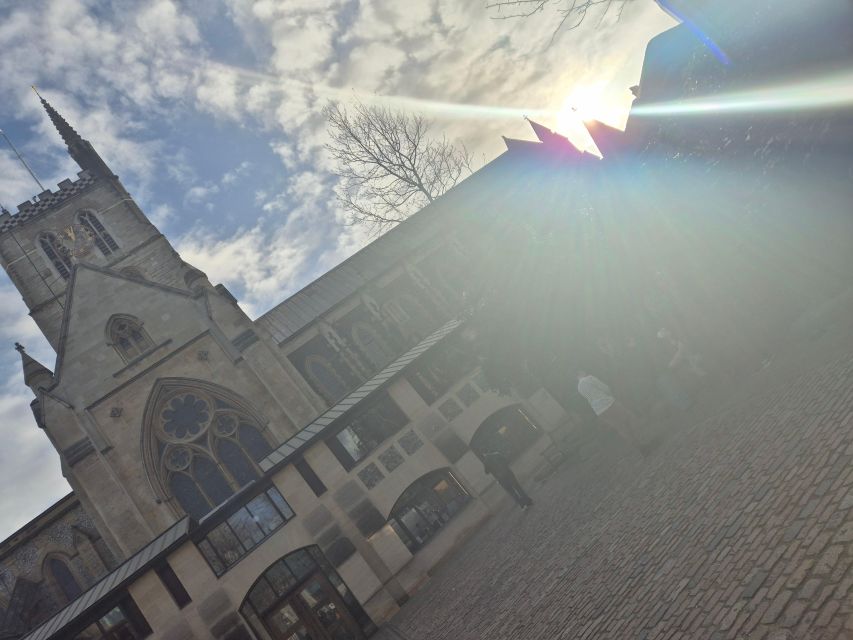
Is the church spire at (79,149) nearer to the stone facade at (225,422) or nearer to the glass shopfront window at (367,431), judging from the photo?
the stone facade at (225,422)

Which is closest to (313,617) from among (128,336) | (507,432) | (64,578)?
(507,432)

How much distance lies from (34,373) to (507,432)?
58.5ft

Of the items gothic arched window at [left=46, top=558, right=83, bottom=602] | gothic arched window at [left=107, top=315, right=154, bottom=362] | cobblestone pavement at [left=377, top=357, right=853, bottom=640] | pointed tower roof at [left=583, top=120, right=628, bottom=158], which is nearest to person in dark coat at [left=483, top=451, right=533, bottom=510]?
cobblestone pavement at [left=377, top=357, right=853, bottom=640]

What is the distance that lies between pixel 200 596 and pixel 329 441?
4.82 meters

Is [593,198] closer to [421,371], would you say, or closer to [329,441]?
[421,371]

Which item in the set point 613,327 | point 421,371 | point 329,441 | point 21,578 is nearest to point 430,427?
point 421,371

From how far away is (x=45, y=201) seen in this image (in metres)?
26.2

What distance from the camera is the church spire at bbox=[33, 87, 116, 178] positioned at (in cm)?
2730

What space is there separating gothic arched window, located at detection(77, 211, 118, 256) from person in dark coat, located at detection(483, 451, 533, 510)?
21.0m

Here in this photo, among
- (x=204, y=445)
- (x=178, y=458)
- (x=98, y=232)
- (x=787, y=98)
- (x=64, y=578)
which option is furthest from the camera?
(x=98, y=232)

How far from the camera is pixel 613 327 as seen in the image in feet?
43.3

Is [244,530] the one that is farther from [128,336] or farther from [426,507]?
[128,336]

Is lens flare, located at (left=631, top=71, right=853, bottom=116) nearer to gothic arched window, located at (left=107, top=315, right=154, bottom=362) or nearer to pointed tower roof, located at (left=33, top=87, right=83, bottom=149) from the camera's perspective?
gothic arched window, located at (left=107, top=315, right=154, bottom=362)

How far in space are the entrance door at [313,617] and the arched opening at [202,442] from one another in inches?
294
